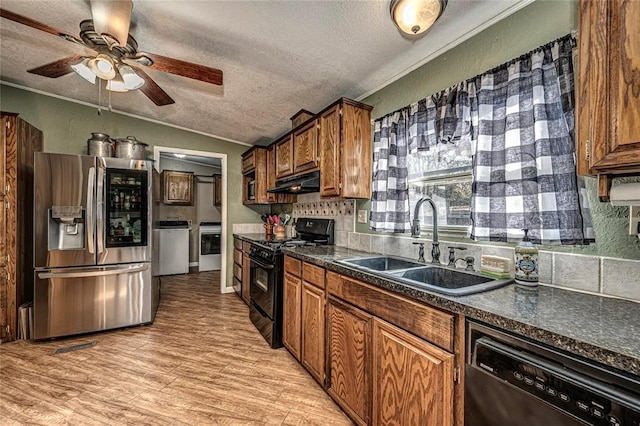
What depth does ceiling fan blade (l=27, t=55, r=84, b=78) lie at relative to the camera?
194 centimetres

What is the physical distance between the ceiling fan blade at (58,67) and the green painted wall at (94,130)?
5.70 ft

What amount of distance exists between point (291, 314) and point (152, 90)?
2187 mm

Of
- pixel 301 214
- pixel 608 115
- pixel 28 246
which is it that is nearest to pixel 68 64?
pixel 28 246

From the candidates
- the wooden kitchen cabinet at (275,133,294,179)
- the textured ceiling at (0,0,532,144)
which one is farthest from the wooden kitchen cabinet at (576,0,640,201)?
the wooden kitchen cabinet at (275,133,294,179)

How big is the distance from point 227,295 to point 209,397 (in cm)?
249

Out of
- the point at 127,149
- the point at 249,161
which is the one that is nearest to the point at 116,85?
the point at 127,149

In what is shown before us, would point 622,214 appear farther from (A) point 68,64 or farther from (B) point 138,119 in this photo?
(B) point 138,119

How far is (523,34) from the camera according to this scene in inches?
55.1

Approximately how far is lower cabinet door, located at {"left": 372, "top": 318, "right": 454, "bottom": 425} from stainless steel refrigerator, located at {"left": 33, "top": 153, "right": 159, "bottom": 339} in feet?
9.10

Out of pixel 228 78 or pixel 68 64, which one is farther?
pixel 228 78

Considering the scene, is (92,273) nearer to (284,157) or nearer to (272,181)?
(272,181)

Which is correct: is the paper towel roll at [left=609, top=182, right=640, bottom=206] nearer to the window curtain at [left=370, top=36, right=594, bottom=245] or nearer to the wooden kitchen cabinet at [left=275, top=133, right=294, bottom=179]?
the window curtain at [left=370, top=36, right=594, bottom=245]

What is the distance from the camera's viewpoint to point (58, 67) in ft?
6.66

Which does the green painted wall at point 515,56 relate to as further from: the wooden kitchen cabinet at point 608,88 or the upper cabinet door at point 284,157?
the upper cabinet door at point 284,157
